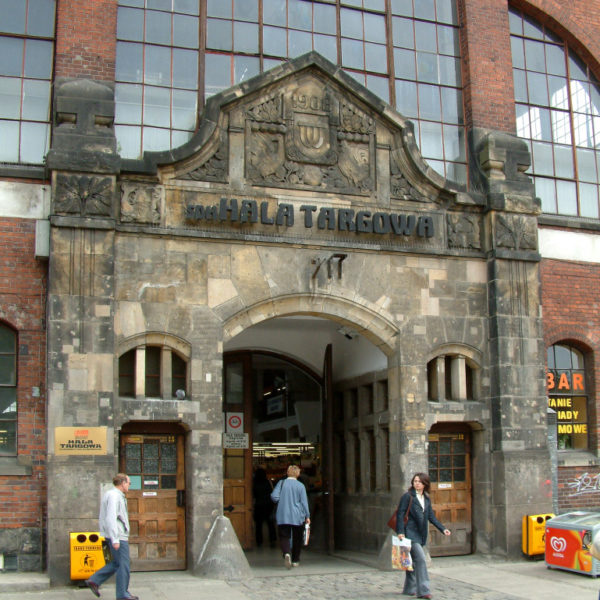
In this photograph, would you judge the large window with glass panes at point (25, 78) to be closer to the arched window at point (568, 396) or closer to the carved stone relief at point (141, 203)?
the carved stone relief at point (141, 203)

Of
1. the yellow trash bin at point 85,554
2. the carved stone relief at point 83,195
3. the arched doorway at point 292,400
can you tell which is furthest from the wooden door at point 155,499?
the carved stone relief at point 83,195

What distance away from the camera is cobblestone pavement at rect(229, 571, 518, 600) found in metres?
11.5

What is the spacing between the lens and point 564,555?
518 inches

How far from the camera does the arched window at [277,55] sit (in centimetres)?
1491

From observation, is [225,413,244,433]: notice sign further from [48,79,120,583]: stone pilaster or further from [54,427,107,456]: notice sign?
[54,427,107,456]: notice sign

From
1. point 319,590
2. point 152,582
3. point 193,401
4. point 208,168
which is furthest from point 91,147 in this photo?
point 319,590

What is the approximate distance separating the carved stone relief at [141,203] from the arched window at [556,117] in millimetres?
7477

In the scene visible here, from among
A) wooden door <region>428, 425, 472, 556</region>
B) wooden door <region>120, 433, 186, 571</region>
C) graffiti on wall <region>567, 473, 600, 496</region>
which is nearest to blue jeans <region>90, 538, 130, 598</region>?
wooden door <region>120, 433, 186, 571</region>

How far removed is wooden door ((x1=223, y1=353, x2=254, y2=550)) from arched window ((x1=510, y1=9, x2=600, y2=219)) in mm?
6776

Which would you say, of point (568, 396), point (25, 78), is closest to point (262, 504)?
point (568, 396)

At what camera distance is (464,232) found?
604 inches

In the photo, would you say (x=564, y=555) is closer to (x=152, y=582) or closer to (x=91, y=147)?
(x=152, y=582)

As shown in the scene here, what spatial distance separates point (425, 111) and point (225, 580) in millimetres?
9130

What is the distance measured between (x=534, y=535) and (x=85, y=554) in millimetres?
7036
